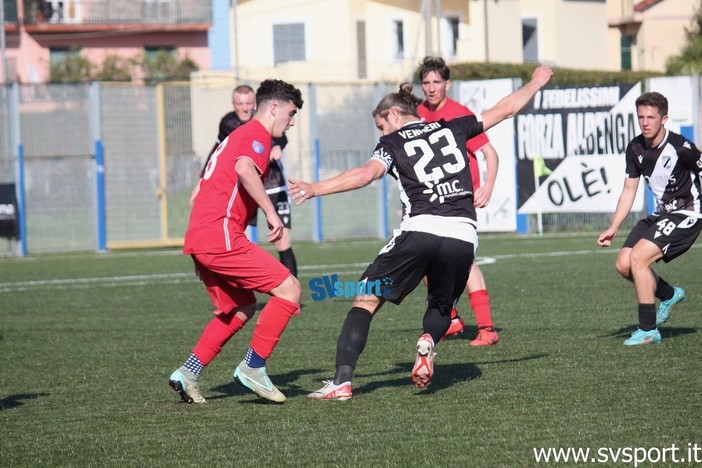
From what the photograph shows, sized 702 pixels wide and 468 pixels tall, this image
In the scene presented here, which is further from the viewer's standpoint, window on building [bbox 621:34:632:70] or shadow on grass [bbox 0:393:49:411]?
window on building [bbox 621:34:632:70]

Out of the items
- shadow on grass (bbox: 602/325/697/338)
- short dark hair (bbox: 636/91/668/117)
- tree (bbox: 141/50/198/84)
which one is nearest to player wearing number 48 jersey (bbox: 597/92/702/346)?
short dark hair (bbox: 636/91/668/117)

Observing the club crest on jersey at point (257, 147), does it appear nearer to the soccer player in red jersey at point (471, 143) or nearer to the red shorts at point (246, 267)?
the red shorts at point (246, 267)

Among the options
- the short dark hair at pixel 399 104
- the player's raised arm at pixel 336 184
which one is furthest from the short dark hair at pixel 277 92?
the player's raised arm at pixel 336 184

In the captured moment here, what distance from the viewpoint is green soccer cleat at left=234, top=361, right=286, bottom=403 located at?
6.19 meters

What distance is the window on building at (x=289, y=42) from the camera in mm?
37750

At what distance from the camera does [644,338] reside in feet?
25.6

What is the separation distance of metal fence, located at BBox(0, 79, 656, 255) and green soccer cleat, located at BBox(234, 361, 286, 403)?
550 inches

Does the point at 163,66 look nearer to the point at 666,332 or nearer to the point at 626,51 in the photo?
the point at 626,51

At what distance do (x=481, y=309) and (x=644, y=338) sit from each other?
1.22m

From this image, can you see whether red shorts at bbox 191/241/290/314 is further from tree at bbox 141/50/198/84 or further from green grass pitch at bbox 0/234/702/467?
tree at bbox 141/50/198/84

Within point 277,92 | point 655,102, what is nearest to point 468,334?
point 655,102

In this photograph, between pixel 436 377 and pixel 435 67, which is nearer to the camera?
pixel 436 377

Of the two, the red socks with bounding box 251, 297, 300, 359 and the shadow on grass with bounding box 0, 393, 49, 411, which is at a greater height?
the red socks with bounding box 251, 297, 300, 359

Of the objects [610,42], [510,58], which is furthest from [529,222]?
[610,42]
